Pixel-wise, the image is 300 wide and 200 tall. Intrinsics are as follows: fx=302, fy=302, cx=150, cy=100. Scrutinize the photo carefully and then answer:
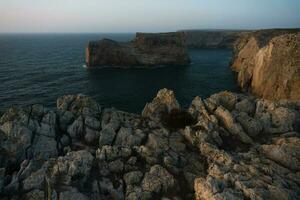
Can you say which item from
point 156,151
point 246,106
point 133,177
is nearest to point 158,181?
point 133,177

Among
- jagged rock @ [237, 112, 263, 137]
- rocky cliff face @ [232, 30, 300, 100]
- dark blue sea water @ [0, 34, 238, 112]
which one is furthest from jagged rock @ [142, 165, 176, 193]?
rocky cliff face @ [232, 30, 300, 100]

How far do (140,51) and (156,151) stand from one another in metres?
105

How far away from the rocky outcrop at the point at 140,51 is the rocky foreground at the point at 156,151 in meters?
88.0

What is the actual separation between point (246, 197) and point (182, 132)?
14.7 metres

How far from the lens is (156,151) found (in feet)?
103

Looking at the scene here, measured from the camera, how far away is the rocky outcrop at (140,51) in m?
129

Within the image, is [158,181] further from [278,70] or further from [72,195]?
[278,70]

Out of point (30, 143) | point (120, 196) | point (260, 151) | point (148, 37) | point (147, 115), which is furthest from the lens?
point (148, 37)

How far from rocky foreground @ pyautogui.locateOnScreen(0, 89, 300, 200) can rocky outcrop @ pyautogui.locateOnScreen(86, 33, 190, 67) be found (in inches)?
3464

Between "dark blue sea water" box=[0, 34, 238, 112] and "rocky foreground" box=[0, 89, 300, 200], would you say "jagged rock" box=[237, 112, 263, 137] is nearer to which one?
"rocky foreground" box=[0, 89, 300, 200]

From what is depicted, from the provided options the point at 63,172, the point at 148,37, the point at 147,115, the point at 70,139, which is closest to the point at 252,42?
the point at 148,37

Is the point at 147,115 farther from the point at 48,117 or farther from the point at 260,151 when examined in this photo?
the point at 260,151

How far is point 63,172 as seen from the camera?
27.6 meters

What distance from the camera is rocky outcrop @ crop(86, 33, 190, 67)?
129m
